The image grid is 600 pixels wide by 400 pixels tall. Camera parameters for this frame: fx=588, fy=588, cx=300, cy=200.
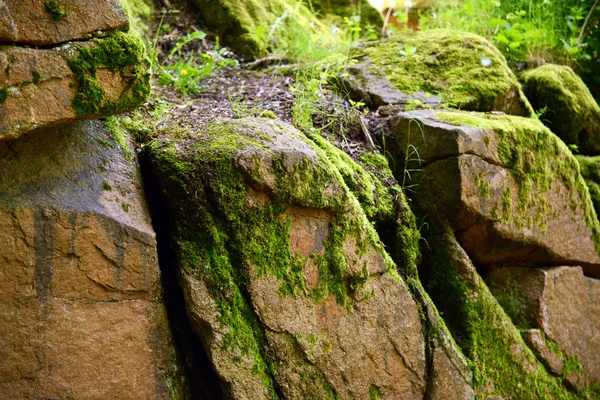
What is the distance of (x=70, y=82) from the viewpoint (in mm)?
2238

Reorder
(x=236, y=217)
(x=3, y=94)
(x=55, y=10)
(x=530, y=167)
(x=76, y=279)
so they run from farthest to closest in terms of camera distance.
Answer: (x=530, y=167)
(x=236, y=217)
(x=76, y=279)
(x=55, y=10)
(x=3, y=94)

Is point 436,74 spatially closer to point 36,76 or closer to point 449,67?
point 449,67

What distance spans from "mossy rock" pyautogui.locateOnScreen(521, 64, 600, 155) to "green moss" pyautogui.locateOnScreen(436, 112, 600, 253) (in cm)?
78

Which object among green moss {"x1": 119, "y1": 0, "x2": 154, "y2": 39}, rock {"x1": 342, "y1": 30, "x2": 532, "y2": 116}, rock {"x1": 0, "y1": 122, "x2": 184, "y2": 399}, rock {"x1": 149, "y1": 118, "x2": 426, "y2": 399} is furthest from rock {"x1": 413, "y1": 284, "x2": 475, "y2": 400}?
green moss {"x1": 119, "y1": 0, "x2": 154, "y2": 39}

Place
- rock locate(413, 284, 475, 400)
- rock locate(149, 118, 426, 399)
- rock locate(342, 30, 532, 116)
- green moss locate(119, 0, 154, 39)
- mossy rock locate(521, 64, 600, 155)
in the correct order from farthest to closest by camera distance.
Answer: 1. mossy rock locate(521, 64, 600, 155)
2. green moss locate(119, 0, 154, 39)
3. rock locate(342, 30, 532, 116)
4. rock locate(413, 284, 475, 400)
5. rock locate(149, 118, 426, 399)

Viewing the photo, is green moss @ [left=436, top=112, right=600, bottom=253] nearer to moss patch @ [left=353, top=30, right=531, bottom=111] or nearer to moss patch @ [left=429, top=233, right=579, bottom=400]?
moss patch @ [left=353, top=30, right=531, bottom=111]

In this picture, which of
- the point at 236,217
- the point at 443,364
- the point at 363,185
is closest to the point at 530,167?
the point at 363,185

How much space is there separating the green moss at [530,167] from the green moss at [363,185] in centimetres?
62

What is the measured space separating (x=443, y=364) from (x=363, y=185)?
105 centimetres

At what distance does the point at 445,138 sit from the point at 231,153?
1.44 m

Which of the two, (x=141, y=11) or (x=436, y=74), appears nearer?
(x=436, y=74)

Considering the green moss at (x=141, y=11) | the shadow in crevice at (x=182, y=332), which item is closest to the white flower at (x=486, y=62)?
the green moss at (x=141, y=11)

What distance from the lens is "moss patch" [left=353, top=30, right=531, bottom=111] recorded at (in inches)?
169

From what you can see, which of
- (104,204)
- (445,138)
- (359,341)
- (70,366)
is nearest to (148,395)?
(70,366)
